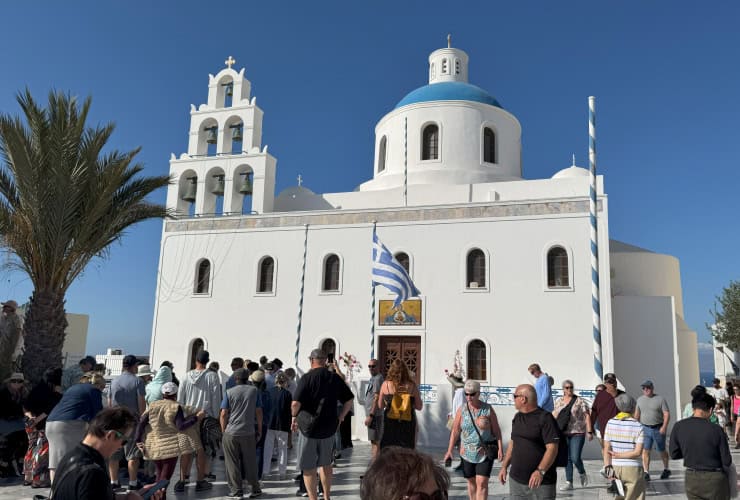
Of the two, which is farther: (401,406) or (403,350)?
(403,350)

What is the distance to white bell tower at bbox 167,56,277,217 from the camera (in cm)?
1750

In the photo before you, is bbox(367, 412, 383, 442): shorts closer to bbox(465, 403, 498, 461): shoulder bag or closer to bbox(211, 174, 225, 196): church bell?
bbox(465, 403, 498, 461): shoulder bag

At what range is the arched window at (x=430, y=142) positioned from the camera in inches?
760

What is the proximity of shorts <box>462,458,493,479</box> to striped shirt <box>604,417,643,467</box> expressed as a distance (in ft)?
3.60

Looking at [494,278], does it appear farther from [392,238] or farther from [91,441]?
[91,441]

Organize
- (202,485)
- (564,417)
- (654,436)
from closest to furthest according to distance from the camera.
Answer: (202,485) → (564,417) → (654,436)

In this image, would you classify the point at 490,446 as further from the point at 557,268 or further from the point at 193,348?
the point at 193,348

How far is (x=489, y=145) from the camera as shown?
19.6m

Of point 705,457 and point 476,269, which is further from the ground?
point 476,269

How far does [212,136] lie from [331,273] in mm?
Answer: 5988

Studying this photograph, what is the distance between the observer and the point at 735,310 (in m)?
21.2

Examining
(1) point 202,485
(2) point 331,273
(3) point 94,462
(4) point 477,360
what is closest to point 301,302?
(2) point 331,273

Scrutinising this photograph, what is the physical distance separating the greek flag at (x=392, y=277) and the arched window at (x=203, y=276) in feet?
22.3

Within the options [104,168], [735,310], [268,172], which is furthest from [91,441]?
[735,310]
